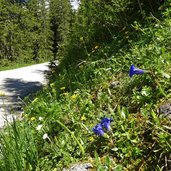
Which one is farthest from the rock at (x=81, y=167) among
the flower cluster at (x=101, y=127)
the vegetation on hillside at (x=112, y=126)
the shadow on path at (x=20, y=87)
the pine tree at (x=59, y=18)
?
the pine tree at (x=59, y=18)

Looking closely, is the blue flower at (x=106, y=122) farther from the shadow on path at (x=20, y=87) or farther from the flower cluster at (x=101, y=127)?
the shadow on path at (x=20, y=87)

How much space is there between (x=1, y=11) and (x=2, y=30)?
2369 mm

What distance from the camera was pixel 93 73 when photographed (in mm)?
4898

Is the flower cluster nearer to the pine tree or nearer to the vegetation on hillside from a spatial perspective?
the vegetation on hillside

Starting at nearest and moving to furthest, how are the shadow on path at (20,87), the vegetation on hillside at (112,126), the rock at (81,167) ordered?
1. the vegetation on hillside at (112,126)
2. the rock at (81,167)
3. the shadow on path at (20,87)

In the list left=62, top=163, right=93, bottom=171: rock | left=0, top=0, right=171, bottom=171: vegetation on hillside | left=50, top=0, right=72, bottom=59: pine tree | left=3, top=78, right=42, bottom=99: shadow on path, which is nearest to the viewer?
left=0, top=0, right=171, bottom=171: vegetation on hillside

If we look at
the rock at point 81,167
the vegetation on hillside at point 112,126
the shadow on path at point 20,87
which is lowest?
the shadow on path at point 20,87

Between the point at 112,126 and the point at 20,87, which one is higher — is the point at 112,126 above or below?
above

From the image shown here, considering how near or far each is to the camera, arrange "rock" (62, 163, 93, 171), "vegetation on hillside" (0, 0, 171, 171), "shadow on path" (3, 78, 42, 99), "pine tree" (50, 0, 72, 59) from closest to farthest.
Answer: "vegetation on hillside" (0, 0, 171, 171) → "rock" (62, 163, 93, 171) → "shadow on path" (3, 78, 42, 99) → "pine tree" (50, 0, 72, 59)

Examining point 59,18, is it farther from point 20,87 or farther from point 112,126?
point 112,126

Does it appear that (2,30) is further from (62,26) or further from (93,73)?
(93,73)

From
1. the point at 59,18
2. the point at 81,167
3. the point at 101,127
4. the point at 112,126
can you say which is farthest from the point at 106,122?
the point at 59,18

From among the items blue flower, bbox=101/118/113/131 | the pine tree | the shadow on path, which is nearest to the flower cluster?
blue flower, bbox=101/118/113/131

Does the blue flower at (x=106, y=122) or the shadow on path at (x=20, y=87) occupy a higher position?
the blue flower at (x=106, y=122)
